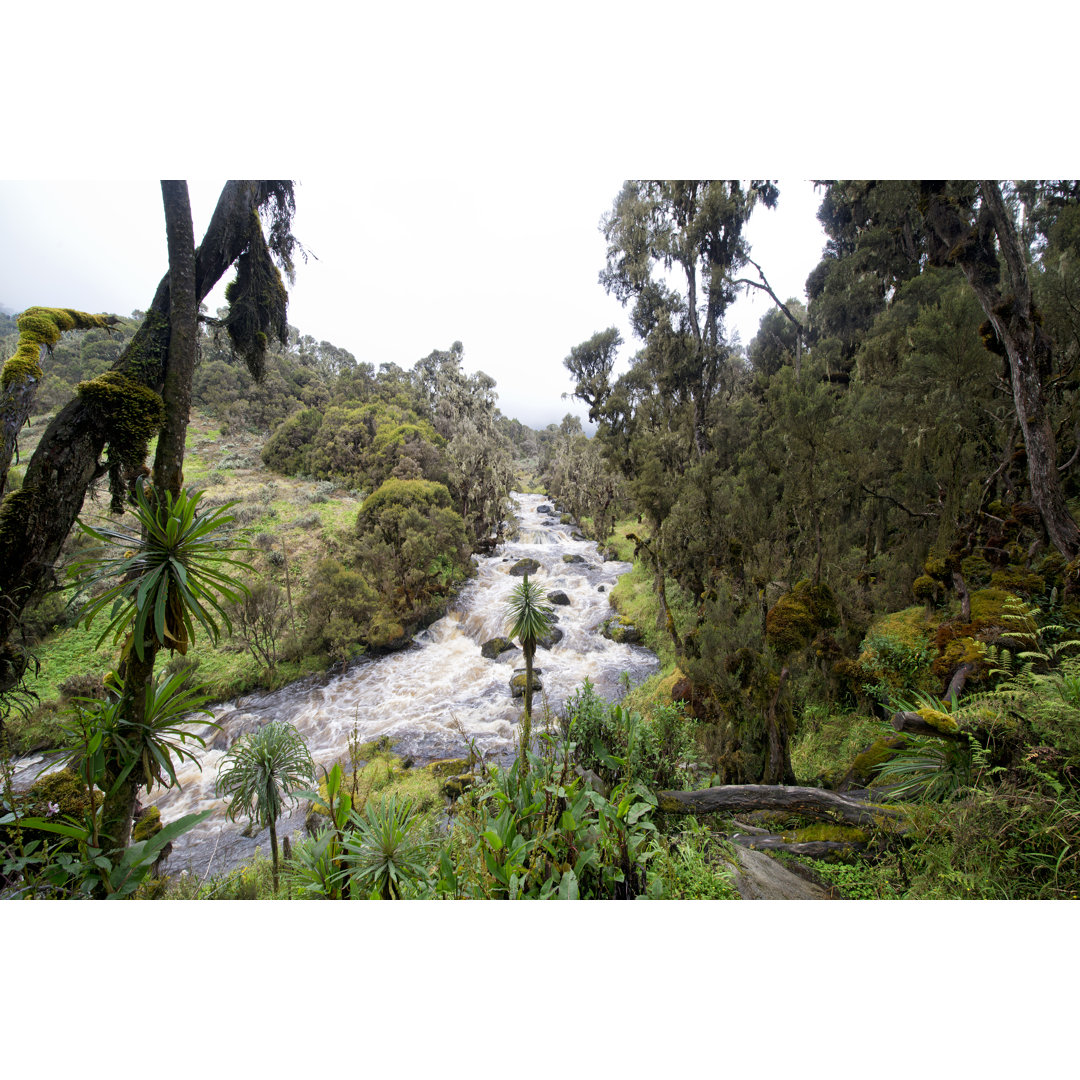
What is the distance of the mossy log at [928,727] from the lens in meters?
2.13

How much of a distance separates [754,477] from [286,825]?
9.19 metres

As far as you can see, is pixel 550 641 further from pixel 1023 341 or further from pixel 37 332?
pixel 37 332

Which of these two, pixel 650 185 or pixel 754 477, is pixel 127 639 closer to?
pixel 754 477

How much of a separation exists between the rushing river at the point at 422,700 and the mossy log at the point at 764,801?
301 centimetres

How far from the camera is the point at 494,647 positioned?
9398 millimetres

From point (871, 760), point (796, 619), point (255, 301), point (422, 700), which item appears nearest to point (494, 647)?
point (422, 700)

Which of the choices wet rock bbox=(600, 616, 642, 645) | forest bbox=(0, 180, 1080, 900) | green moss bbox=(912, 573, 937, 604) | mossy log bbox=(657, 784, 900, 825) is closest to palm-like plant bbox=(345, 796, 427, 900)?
forest bbox=(0, 180, 1080, 900)

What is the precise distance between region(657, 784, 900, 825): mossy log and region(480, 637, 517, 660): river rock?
6.74 meters

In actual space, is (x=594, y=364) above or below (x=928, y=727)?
above

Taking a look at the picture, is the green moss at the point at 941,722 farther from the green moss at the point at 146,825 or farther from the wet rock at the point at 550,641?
the wet rock at the point at 550,641

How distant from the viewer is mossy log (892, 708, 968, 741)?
2.13 m

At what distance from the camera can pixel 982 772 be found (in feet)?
6.77

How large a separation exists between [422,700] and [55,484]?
6106 millimetres
